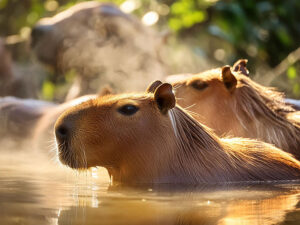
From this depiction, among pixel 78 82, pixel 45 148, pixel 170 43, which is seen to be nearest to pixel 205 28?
pixel 170 43

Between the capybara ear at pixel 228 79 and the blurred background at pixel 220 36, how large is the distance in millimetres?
5101

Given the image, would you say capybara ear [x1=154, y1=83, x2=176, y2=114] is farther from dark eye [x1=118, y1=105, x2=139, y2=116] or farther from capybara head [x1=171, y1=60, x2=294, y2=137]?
capybara head [x1=171, y1=60, x2=294, y2=137]

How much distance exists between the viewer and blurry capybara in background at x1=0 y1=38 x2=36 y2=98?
11.4m

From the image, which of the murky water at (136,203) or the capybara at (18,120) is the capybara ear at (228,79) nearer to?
the murky water at (136,203)

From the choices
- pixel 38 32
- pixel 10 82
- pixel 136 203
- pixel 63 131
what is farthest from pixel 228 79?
pixel 10 82

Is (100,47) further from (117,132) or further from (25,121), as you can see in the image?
(117,132)

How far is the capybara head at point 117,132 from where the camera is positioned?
3.69m

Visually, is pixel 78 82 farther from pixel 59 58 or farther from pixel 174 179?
pixel 174 179

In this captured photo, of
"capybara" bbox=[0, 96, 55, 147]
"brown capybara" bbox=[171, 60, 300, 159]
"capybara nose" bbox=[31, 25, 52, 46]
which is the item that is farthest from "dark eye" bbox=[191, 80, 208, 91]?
"capybara nose" bbox=[31, 25, 52, 46]

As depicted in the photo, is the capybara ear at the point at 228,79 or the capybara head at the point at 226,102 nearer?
the capybara ear at the point at 228,79

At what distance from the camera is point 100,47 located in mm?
9484

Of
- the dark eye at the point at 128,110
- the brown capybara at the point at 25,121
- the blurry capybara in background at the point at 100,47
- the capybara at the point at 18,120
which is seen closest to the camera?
the dark eye at the point at 128,110

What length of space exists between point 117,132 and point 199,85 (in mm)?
1557

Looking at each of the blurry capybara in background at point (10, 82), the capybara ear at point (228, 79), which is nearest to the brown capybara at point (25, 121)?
the capybara ear at point (228, 79)
